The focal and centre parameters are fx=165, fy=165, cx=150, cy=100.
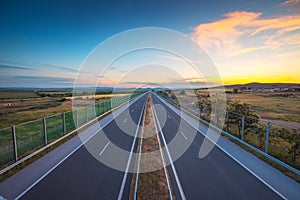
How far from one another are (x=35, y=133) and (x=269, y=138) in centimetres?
1449

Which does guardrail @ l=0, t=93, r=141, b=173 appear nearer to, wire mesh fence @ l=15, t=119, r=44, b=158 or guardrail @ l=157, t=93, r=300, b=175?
wire mesh fence @ l=15, t=119, r=44, b=158

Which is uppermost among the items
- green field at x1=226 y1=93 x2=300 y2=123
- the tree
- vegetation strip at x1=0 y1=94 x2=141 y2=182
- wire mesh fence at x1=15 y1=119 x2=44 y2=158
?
the tree

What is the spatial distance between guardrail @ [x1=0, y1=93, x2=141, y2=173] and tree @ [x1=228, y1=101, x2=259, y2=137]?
1355cm

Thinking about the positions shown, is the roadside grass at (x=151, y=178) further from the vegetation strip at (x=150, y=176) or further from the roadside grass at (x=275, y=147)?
the roadside grass at (x=275, y=147)

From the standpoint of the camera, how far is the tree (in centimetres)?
1140

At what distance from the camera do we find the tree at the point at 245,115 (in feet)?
37.4

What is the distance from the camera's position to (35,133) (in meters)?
10.4

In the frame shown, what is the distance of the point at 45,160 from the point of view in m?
8.59

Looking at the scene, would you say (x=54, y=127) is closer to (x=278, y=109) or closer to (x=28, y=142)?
(x=28, y=142)

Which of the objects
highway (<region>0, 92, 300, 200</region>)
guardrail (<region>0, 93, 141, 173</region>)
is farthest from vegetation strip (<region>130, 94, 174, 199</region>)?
guardrail (<region>0, 93, 141, 173</region>)

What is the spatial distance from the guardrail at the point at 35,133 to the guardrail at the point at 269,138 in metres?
13.0

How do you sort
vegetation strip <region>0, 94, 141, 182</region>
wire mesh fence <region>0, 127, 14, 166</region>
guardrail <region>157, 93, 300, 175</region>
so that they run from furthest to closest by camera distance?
guardrail <region>157, 93, 300, 175</region> → wire mesh fence <region>0, 127, 14, 166</region> → vegetation strip <region>0, 94, 141, 182</region>

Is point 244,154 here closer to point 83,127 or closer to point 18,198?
point 18,198

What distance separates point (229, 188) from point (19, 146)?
1030cm
